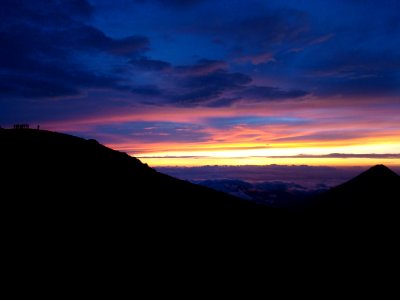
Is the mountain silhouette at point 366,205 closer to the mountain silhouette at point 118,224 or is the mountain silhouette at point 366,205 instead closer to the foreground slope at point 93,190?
the mountain silhouette at point 118,224

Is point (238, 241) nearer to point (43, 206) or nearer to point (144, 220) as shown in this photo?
point (144, 220)

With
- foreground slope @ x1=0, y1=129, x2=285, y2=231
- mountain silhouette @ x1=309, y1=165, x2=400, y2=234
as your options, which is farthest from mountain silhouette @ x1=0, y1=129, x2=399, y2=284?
mountain silhouette @ x1=309, y1=165, x2=400, y2=234

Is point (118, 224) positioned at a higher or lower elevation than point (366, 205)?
higher

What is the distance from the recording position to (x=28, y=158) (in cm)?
4697

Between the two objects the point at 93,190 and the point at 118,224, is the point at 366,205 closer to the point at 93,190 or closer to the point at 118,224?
the point at 93,190

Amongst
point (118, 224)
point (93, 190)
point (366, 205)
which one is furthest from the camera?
point (366, 205)

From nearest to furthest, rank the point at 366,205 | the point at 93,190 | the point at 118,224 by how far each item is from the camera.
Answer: the point at 118,224 → the point at 93,190 → the point at 366,205

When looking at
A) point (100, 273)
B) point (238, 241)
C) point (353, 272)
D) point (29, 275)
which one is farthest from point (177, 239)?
point (353, 272)

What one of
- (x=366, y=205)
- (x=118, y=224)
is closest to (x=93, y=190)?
(x=118, y=224)

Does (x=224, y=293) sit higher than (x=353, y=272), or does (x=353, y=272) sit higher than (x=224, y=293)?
(x=224, y=293)

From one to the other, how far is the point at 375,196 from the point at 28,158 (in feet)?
512

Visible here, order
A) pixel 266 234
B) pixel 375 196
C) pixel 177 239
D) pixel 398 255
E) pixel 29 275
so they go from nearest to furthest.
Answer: pixel 29 275 < pixel 177 239 < pixel 266 234 < pixel 398 255 < pixel 375 196

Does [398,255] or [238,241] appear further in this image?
[398,255]

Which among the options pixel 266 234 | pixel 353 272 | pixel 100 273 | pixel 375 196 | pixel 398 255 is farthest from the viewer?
pixel 375 196
